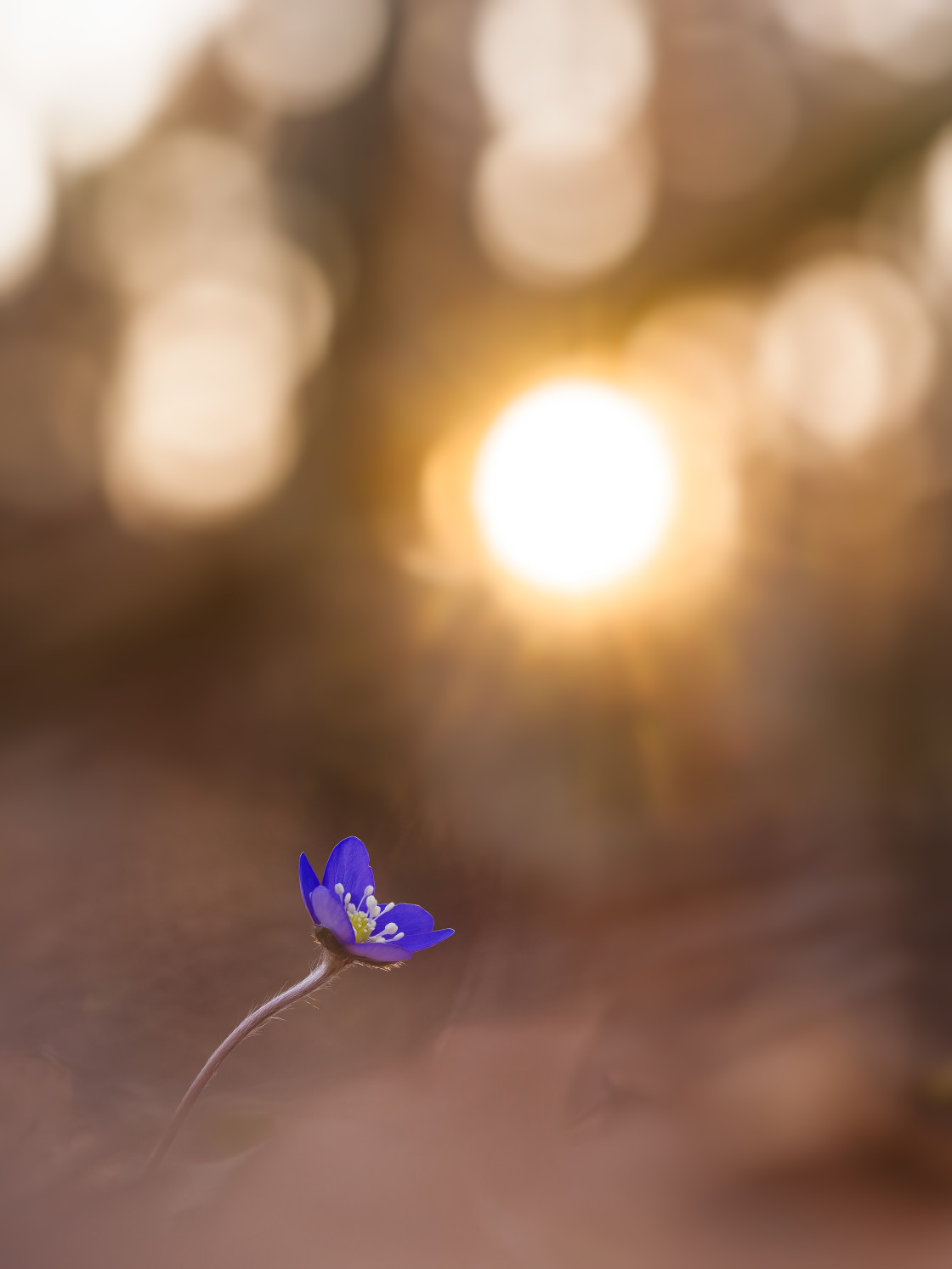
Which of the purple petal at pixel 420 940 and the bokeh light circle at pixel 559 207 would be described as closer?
the purple petal at pixel 420 940

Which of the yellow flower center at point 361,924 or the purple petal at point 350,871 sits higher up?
the purple petal at point 350,871

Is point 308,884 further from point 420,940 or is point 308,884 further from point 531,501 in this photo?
point 531,501

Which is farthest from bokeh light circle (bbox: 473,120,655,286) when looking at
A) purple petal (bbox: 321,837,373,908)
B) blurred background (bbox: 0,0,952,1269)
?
purple petal (bbox: 321,837,373,908)

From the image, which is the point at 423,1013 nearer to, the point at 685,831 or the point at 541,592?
the point at 685,831

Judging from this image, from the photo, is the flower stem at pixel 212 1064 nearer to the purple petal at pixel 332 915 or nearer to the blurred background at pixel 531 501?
the purple petal at pixel 332 915

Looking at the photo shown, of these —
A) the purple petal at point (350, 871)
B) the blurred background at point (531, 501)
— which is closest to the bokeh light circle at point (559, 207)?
the blurred background at point (531, 501)

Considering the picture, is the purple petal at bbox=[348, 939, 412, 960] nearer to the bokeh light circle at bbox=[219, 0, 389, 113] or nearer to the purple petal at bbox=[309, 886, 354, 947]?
the purple petal at bbox=[309, 886, 354, 947]

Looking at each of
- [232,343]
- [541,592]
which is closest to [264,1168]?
[541,592]
